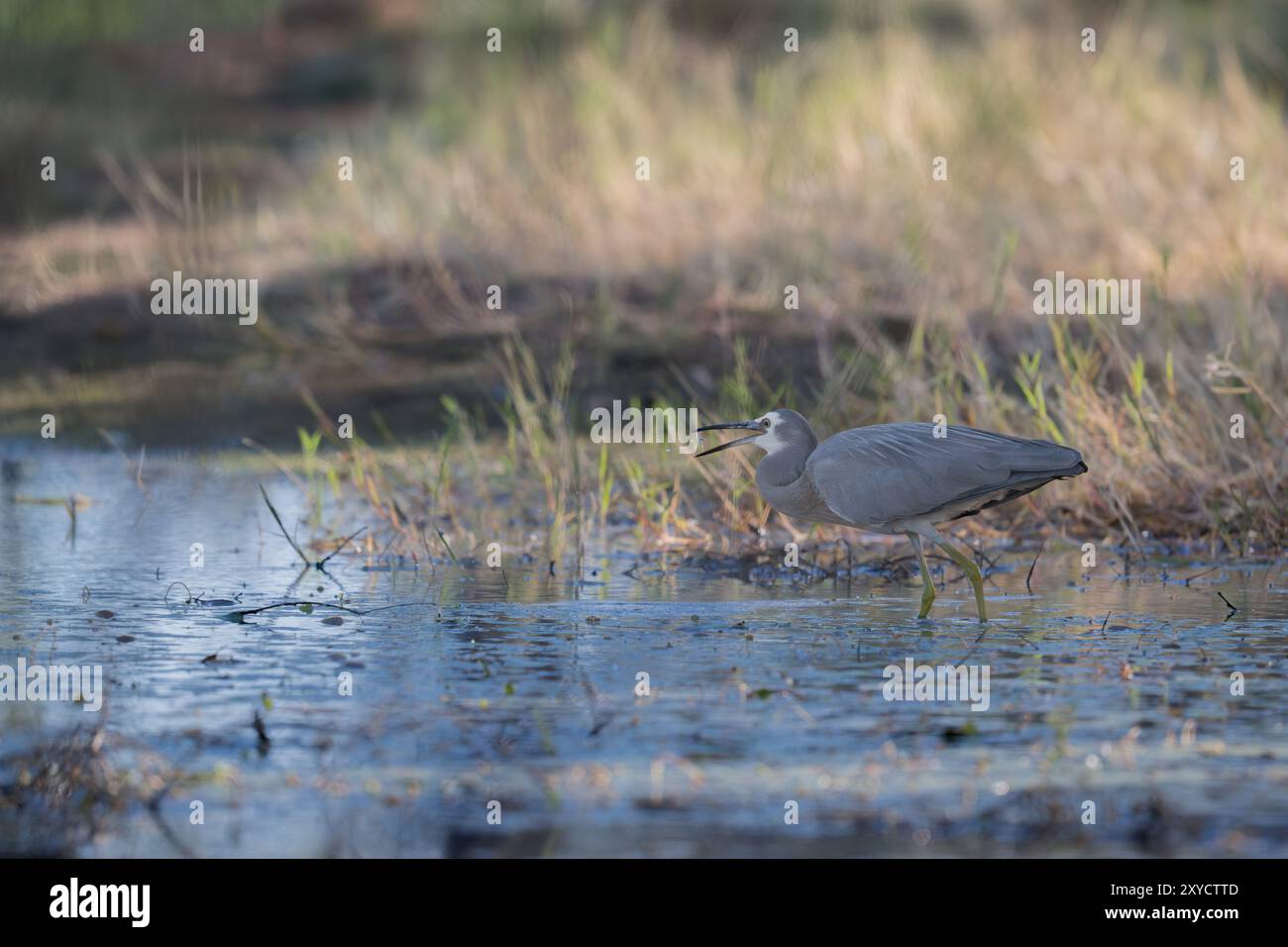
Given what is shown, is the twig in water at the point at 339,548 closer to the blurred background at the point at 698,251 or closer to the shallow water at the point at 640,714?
the shallow water at the point at 640,714

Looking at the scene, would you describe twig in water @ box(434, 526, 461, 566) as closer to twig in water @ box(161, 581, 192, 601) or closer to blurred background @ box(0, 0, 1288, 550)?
blurred background @ box(0, 0, 1288, 550)

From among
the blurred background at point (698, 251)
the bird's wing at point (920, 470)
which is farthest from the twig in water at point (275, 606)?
the blurred background at point (698, 251)

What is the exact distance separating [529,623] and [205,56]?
8.83 ft

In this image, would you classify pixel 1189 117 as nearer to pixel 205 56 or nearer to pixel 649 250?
pixel 649 250

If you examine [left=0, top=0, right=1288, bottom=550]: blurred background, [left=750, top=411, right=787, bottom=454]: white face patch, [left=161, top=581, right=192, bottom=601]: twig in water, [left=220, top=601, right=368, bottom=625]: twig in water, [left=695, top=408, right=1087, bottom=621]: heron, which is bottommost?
[left=220, top=601, right=368, bottom=625]: twig in water

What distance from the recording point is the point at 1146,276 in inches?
504

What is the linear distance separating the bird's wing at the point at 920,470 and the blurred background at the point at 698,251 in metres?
1.49

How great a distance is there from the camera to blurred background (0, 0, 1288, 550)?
997cm

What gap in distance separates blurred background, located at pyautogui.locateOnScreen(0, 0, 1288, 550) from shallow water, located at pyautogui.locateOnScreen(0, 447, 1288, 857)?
127 centimetres

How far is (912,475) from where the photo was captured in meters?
7.94

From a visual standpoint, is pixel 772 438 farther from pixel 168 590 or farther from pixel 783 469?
pixel 168 590

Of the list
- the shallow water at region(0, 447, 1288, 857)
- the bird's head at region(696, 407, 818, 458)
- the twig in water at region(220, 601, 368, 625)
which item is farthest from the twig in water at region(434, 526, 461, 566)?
the bird's head at region(696, 407, 818, 458)

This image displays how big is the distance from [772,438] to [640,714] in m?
2.38
